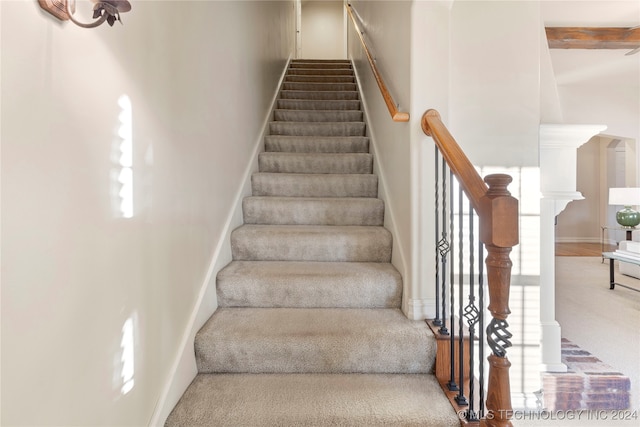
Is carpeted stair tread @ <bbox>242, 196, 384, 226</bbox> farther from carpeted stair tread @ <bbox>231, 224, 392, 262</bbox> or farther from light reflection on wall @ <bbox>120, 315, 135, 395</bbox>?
light reflection on wall @ <bbox>120, 315, 135, 395</bbox>

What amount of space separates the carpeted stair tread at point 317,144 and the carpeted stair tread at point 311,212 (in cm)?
79

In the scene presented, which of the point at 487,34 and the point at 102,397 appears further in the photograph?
the point at 487,34

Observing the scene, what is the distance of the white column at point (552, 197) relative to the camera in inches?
86.4

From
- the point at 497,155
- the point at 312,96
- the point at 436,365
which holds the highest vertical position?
the point at 312,96

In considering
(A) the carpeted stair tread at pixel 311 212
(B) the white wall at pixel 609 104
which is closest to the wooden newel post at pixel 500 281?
(A) the carpeted stair tread at pixel 311 212

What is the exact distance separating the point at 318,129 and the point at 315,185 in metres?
0.92

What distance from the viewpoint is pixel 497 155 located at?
185cm

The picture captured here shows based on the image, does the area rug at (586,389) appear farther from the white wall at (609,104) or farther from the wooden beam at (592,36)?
the white wall at (609,104)

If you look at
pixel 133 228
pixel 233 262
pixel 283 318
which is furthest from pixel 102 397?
pixel 233 262

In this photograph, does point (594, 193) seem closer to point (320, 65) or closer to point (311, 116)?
point (320, 65)

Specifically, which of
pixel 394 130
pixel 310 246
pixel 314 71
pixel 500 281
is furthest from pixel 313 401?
pixel 314 71

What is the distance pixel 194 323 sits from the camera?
1.42 metres

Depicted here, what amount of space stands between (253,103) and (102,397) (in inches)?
85.9

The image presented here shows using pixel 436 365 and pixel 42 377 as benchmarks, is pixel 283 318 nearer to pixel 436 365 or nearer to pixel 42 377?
pixel 436 365
